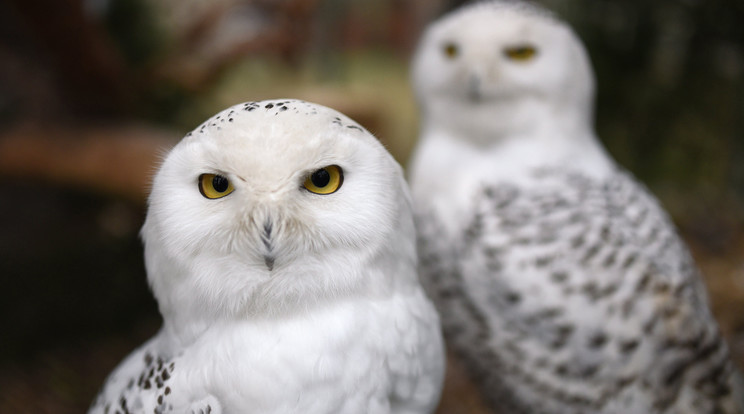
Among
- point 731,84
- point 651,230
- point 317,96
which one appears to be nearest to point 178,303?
point 651,230

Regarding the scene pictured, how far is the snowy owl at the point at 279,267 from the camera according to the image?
2.96 feet

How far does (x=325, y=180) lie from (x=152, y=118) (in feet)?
7.80

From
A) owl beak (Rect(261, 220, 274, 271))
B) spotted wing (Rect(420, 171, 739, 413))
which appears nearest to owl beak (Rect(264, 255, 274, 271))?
owl beak (Rect(261, 220, 274, 271))

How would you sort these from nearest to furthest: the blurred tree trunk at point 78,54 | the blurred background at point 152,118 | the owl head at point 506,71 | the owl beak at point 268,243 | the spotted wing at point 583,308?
1. the owl beak at point 268,243
2. the spotted wing at point 583,308
3. the owl head at point 506,71
4. the blurred tree trunk at point 78,54
5. the blurred background at point 152,118

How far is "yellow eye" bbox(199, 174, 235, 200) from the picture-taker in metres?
0.93

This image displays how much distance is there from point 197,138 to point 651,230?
1.29 m

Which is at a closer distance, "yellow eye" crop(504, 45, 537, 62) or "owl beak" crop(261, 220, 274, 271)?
"owl beak" crop(261, 220, 274, 271)

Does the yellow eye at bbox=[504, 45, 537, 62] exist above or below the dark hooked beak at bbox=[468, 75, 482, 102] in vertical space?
above

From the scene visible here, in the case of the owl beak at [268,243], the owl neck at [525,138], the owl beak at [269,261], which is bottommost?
the owl neck at [525,138]

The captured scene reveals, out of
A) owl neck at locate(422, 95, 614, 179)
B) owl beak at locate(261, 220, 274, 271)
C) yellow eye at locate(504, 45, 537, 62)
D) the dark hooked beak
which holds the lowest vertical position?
owl neck at locate(422, 95, 614, 179)

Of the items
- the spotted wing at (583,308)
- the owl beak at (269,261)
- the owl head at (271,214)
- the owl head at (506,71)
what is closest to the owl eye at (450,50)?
the owl head at (506,71)

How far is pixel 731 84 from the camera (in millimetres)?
3184

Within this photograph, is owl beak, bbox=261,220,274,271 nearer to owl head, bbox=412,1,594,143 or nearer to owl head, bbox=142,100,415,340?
owl head, bbox=142,100,415,340

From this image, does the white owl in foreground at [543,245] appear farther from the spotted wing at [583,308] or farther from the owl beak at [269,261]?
the owl beak at [269,261]
